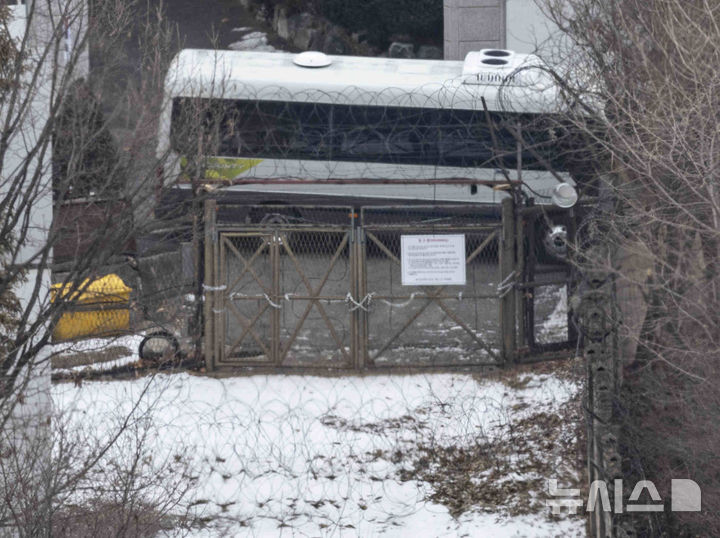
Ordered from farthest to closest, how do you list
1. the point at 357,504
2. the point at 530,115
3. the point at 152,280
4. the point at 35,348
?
the point at 530,115 → the point at 152,280 → the point at 357,504 → the point at 35,348

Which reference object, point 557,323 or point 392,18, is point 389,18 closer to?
point 392,18

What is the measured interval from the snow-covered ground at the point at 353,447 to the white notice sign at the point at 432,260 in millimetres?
1142

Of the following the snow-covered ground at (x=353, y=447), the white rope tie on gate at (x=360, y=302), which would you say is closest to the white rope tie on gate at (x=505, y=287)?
the snow-covered ground at (x=353, y=447)

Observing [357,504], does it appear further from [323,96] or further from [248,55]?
[248,55]

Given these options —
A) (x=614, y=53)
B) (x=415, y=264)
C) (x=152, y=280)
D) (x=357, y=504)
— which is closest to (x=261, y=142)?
(x=152, y=280)

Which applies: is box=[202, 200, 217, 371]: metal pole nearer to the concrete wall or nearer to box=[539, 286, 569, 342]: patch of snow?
box=[539, 286, 569, 342]: patch of snow

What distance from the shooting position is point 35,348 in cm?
650

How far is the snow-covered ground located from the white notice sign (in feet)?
3.75

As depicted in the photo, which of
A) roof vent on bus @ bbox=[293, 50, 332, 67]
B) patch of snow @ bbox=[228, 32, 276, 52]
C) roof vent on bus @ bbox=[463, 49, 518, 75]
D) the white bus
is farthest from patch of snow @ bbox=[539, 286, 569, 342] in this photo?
patch of snow @ bbox=[228, 32, 276, 52]

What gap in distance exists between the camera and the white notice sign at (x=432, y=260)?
11.3 meters

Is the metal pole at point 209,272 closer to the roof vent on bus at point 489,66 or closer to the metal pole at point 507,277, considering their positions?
the metal pole at point 507,277

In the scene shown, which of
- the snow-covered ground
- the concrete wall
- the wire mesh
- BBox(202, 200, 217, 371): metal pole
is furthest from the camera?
the concrete wall

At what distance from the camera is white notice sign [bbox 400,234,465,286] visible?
1127cm

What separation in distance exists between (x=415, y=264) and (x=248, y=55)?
7.47 m
